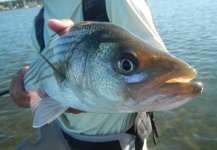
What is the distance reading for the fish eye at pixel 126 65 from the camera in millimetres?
1573

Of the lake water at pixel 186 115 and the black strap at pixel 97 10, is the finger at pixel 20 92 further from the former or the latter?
the lake water at pixel 186 115

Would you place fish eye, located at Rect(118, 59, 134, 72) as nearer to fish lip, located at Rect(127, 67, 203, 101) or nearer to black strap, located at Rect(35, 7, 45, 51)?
fish lip, located at Rect(127, 67, 203, 101)

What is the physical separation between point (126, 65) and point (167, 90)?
11.7 inches

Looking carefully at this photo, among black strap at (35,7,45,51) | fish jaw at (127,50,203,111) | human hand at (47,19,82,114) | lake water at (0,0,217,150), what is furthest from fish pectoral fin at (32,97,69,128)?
lake water at (0,0,217,150)

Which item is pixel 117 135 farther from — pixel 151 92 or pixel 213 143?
pixel 213 143

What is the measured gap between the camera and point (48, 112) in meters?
1.96

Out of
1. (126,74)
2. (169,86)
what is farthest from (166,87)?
(126,74)

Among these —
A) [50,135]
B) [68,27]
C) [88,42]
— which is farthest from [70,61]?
[50,135]

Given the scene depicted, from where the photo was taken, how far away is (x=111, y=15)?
241cm

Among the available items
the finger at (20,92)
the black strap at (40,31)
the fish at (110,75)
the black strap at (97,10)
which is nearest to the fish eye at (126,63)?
the fish at (110,75)

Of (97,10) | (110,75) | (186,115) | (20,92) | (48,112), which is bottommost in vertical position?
(186,115)

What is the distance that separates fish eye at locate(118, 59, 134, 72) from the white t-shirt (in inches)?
25.5

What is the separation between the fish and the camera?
4.78 ft

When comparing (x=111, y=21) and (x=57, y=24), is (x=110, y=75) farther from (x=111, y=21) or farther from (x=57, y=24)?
(x=111, y=21)
